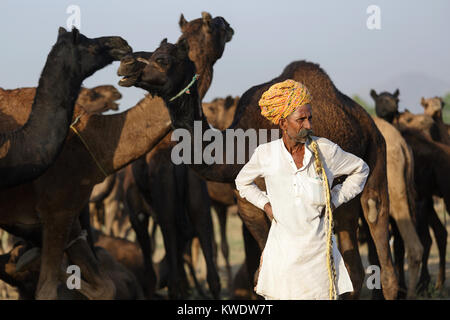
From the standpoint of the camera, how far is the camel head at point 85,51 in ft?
23.8

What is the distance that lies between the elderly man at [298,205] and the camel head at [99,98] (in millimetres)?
8182

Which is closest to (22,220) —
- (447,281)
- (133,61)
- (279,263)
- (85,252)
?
(85,252)

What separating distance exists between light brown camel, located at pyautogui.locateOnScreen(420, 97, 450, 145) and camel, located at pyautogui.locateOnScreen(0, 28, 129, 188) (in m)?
7.40

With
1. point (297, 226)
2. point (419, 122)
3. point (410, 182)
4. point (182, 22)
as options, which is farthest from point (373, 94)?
point (297, 226)

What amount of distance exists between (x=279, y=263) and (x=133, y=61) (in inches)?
92.1

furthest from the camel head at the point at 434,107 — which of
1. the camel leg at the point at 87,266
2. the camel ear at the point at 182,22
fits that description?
the camel leg at the point at 87,266

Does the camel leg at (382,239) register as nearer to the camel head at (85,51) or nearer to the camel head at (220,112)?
the camel head at (85,51)

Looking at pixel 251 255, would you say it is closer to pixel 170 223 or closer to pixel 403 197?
pixel 170 223

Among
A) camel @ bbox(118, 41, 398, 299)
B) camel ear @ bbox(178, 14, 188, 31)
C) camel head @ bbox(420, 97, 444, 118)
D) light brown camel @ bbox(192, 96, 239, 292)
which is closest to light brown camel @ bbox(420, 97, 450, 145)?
camel head @ bbox(420, 97, 444, 118)

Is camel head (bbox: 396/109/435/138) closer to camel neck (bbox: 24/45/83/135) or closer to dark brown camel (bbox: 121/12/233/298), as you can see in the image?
dark brown camel (bbox: 121/12/233/298)

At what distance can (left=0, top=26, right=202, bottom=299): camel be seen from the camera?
25.1 feet

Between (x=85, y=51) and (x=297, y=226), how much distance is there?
10.3 feet

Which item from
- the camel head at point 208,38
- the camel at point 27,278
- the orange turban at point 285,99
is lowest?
the camel at point 27,278

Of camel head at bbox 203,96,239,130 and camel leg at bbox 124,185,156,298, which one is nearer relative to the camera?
camel leg at bbox 124,185,156,298
